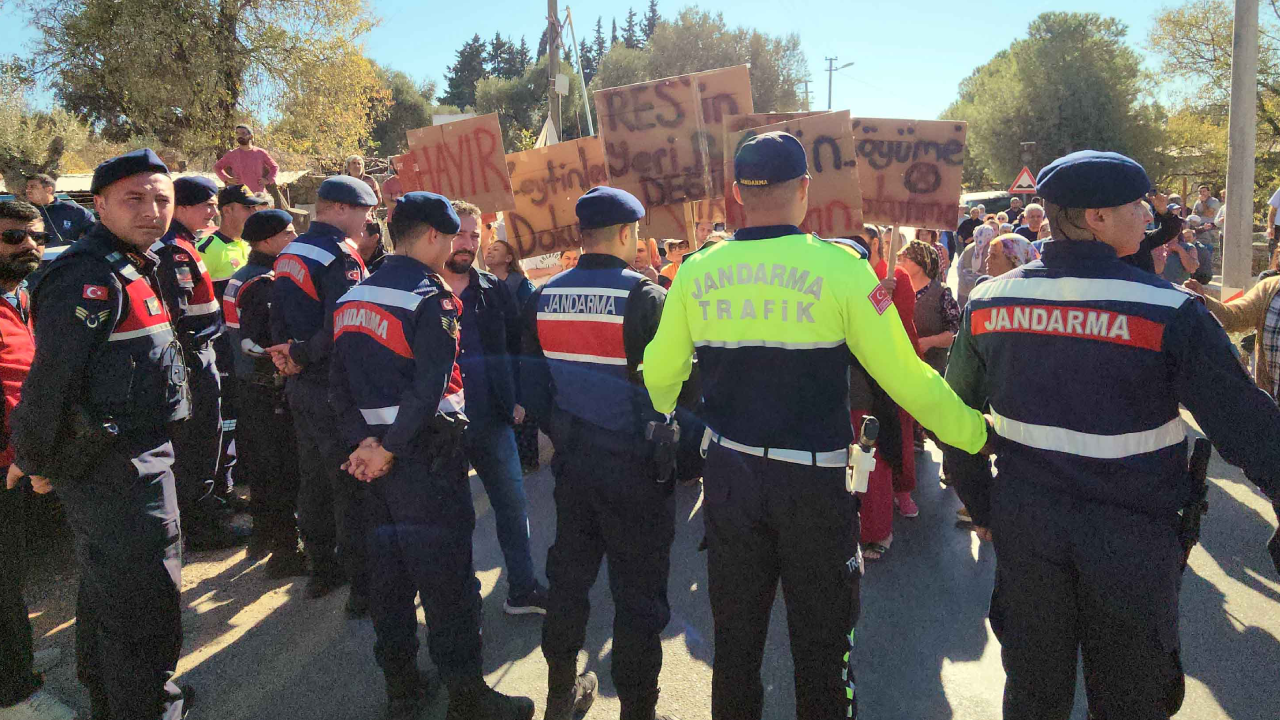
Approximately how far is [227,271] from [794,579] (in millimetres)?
4903

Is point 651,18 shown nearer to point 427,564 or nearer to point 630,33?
point 630,33

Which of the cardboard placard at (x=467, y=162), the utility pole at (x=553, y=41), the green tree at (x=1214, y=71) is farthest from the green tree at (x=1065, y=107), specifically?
the cardboard placard at (x=467, y=162)

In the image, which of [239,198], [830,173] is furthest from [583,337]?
[239,198]

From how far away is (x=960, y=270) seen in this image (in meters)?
10.8

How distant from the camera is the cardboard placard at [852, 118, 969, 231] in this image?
5016 mm

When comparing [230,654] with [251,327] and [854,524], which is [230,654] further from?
[854,524]

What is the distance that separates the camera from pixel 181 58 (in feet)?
66.3

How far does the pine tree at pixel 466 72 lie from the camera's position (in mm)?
Result: 77750

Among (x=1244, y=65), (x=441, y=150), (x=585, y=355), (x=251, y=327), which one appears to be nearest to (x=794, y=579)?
(x=585, y=355)

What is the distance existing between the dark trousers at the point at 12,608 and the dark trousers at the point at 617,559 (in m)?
2.43

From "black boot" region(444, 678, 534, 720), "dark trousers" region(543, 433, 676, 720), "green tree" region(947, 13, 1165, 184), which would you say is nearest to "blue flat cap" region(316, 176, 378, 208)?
"dark trousers" region(543, 433, 676, 720)

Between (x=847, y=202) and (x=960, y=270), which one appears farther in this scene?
(x=960, y=270)

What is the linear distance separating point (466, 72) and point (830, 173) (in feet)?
272

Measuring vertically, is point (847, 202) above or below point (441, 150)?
below
